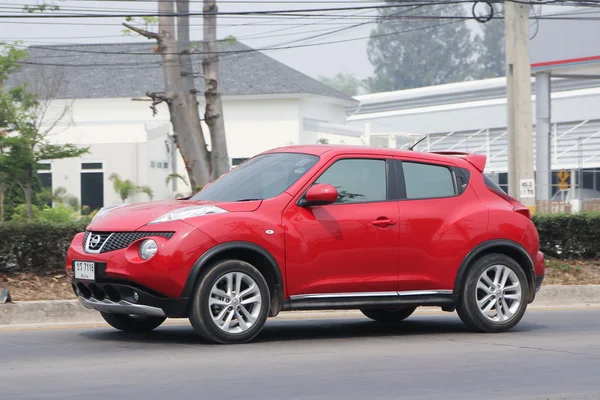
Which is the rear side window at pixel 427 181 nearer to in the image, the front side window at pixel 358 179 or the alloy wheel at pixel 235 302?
the front side window at pixel 358 179

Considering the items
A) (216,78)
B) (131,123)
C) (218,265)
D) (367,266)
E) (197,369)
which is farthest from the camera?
(131,123)

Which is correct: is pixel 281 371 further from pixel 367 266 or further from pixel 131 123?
pixel 131 123

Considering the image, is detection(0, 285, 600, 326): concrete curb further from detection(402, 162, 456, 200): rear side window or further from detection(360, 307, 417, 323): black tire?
detection(402, 162, 456, 200): rear side window

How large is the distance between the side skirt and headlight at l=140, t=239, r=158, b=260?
1.25 metres

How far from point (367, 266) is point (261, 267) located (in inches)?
38.3

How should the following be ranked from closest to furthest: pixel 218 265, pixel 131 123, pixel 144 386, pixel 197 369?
pixel 144 386 → pixel 197 369 → pixel 218 265 → pixel 131 123

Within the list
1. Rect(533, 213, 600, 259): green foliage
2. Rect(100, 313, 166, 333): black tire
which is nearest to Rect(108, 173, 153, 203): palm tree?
Rect(533, 213, 600, 259): green foliage

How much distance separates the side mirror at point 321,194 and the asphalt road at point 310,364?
124 centimetres

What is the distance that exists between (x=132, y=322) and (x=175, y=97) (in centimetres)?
1270

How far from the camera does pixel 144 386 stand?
281 inches

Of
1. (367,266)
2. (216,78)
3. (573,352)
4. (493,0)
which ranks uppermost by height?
(493,0)

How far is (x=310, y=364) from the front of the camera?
8219mm

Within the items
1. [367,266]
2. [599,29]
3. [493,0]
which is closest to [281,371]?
[367,266]

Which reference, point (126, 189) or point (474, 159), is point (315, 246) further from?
point (126, 189)
